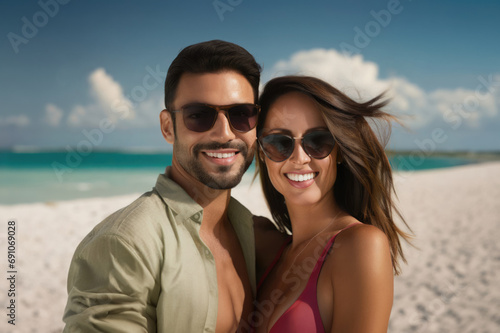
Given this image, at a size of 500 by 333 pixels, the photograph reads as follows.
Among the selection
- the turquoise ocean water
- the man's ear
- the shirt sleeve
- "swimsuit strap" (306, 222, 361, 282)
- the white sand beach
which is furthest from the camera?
the turquoise ocean water

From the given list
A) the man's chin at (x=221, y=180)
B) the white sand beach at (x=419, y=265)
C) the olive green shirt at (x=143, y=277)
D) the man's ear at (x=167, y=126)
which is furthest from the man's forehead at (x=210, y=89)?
the white sand beach at (x=419, y=265)

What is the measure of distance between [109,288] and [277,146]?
4.48 feet

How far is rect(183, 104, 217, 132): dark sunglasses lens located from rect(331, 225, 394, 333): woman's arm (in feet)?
3.72

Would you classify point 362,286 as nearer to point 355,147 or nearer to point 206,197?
point 355,147

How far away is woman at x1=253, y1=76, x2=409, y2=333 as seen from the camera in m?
2.39

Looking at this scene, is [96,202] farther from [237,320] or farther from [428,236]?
[237,320]

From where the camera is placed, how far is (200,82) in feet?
9.09

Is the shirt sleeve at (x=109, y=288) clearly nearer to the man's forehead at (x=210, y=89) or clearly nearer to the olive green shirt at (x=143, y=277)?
the olive green shirt at (x=143, y=277)

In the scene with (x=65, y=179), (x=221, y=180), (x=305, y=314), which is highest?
(x=221, y=180)

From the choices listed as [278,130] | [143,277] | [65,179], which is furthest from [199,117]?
[65,179]

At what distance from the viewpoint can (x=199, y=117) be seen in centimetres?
274

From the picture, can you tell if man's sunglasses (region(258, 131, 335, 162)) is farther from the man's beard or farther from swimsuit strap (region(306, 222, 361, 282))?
swimsuit strap (region(306, 222, 361, 282))

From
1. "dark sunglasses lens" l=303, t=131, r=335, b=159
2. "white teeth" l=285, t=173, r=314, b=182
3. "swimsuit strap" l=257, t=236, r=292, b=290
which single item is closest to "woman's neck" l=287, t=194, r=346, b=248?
"swimsuit strap" l=257, t=236, r=292, b=290

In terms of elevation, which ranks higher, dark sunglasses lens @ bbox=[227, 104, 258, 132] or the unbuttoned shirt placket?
dark sunglasses lens @ bbox=[227, 104, 258, 132]
